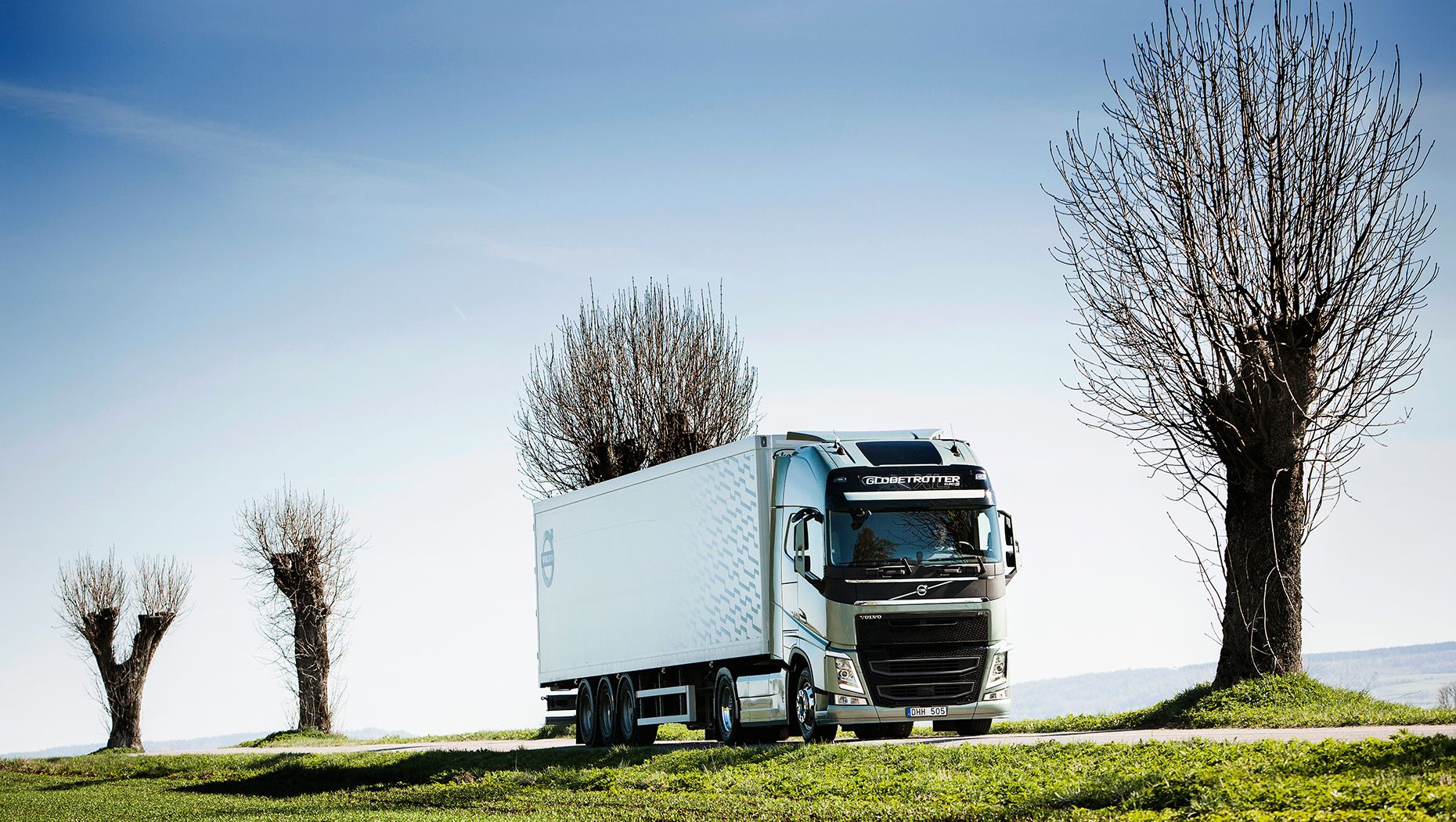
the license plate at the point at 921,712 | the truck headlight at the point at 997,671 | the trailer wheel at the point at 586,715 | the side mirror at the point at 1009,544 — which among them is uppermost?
the side mirror at the point at 1009,544

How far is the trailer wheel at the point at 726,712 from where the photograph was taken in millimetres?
22750

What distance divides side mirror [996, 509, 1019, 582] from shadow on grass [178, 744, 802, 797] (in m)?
4.38

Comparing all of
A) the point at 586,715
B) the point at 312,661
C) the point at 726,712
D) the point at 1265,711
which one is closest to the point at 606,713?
the point at 586,715

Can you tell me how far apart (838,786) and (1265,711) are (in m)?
8.61

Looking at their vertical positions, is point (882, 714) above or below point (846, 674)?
below

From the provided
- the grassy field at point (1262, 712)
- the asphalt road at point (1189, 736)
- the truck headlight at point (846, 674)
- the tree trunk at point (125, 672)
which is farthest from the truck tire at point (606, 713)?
the tree trunk at point (125, 672)

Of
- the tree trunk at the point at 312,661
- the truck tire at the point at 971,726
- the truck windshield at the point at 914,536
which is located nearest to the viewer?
the truck windshield at the point at 914,536

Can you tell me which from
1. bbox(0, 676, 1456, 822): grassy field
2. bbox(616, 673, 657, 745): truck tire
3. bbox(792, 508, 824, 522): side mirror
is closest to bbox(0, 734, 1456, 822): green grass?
bbox(0, 676, 1456, 822): grassy field

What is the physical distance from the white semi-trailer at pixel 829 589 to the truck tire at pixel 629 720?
0.56 metres

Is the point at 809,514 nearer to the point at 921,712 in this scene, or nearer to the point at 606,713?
the point at 921,712

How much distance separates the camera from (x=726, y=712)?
23.1 meters

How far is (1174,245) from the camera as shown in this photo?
947 inches

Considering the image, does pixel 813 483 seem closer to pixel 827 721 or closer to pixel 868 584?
pixel 868 584

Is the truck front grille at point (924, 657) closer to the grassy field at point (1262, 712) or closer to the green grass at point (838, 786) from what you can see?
the green grass at point (838, 786)
